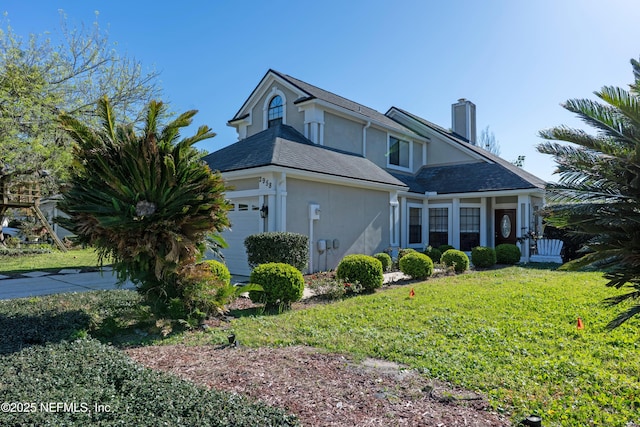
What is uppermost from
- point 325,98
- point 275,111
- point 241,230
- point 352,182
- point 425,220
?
point 325,98

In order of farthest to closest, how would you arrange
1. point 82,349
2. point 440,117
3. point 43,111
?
point 440,117 → point 43,111 → point 82,349

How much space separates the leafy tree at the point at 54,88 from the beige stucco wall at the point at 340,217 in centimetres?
1027

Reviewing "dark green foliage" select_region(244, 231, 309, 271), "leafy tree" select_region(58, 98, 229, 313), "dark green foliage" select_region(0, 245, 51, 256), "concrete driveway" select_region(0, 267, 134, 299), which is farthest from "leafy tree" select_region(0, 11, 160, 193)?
"leafy tree" select_region(58, 98, 229, 313)

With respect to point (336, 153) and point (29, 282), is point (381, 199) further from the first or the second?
point (29, 282)

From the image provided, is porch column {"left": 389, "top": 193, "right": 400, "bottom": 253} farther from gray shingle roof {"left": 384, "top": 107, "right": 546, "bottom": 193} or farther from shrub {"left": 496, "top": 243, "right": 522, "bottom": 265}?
shrub {"left": 496, "top": 243, "right": 522, "bottom": 265}

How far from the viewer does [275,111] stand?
58.6 ft

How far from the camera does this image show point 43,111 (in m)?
15.6

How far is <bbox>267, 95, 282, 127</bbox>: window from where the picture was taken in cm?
1767

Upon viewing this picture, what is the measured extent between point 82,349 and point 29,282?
24.5 ft

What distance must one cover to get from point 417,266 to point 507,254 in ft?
19.7

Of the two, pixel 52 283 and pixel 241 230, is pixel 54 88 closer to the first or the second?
pixel 52 283

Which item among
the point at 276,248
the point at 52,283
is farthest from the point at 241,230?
the point at 52,283

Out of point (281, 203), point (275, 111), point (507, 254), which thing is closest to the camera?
point (281, 203)

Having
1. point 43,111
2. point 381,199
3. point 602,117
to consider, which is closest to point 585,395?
point 602,117
